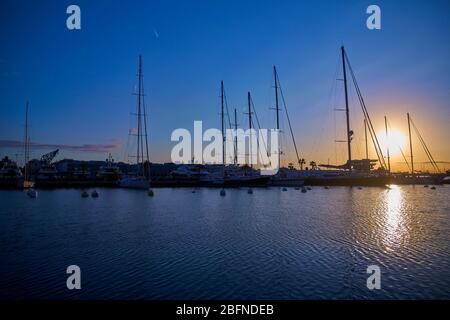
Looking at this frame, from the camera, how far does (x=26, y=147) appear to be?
3455 inches

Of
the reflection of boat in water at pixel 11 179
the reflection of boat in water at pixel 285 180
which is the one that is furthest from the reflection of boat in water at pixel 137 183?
the reflection of boat in water at pixel 285 180

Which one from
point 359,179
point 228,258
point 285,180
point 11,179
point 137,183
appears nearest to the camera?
point 228,258

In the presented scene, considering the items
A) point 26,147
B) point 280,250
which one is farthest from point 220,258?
point 26,147

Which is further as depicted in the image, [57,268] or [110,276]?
[57,268]

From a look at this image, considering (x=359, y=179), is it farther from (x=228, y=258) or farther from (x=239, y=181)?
(x=228, y=258)

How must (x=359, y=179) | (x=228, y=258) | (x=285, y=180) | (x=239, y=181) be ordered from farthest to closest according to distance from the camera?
(x=239, y=181) → (x=285, y=180) → (x=359, y=179) → (x=228, y=258)

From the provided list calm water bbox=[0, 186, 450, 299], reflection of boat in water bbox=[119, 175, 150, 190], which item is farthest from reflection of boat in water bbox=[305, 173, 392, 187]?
calm water bbox=[0, 186, 450, 299]

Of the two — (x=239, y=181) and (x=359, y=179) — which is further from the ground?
(x=359, y=179)

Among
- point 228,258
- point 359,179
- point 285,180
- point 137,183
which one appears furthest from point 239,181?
point 228,258

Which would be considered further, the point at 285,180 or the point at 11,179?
the point at 11,179

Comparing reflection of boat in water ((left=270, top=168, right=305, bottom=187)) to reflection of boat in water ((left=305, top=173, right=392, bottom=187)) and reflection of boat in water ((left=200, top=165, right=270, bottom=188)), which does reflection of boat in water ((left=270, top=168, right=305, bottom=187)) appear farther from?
reflection of boat in water ((left=305, top=173, right=392, bottom=187))
